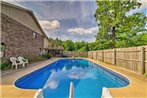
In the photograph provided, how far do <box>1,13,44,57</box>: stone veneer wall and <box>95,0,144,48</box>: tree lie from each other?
1034 centimetres

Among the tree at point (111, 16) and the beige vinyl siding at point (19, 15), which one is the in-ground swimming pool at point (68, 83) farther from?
the tree at point (111, 16)

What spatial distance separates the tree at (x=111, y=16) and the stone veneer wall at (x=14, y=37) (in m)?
10.3

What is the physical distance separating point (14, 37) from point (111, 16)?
44.1 ft

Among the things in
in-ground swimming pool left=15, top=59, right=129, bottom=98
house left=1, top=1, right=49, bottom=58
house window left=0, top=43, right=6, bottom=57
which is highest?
house left=1, top=1, right=49, bottom=58

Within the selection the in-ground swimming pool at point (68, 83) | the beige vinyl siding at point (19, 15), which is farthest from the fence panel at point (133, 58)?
the beige vinyl siding at point (19, 15)

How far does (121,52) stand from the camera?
47.9 ft

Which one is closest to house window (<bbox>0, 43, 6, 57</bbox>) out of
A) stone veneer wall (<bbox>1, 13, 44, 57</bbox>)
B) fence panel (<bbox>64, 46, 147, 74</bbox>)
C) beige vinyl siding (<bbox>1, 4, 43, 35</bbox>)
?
stone veneer wall (<bbox>1, 13, 44, 57</bbox>)

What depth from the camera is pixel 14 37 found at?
14.5m

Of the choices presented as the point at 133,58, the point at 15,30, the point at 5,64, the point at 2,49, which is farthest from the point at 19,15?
the point at 133,58

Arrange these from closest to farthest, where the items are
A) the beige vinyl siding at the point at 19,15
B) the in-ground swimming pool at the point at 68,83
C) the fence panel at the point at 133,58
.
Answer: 1. the in-ground swimming pool at the point at 68,83
2. the fence panel at the point at 133,58
3. the beige vinyl siding at the point at 19,15

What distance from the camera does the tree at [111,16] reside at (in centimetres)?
2147

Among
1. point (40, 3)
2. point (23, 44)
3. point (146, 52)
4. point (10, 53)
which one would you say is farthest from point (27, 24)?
point (146, 52)

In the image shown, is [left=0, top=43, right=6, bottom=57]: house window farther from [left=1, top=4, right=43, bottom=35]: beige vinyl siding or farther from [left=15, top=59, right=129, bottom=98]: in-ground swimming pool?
[left=15, top=59, right=129, bottom=98]: in-ground swimming pool

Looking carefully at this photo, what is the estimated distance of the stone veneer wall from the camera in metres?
→ 12.5
